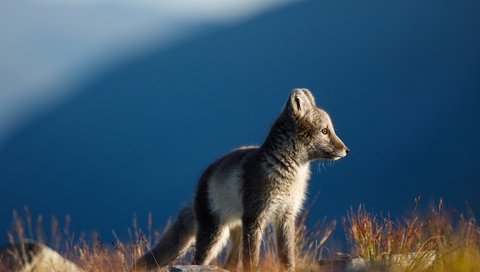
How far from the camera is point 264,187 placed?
7.14 meters

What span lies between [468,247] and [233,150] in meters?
2.86

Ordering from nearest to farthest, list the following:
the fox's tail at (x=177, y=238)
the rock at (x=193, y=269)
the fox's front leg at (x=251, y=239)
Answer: the rock at (x=193, y=269)
the fox's front leg at (x=251, y=239)
the fox's tail at (x=177, y=238)

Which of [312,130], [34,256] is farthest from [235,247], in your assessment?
[34,256]

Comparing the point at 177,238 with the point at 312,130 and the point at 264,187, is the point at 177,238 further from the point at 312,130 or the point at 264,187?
the point at 312,130

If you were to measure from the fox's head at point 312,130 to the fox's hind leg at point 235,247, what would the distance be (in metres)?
1.17

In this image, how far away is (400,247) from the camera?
6.37m

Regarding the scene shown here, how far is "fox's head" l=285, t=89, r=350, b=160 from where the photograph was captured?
7.26m

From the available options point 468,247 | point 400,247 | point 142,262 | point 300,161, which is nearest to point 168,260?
point 142,262

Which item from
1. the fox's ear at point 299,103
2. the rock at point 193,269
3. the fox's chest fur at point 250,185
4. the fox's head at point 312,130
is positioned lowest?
the rock at point 193,269

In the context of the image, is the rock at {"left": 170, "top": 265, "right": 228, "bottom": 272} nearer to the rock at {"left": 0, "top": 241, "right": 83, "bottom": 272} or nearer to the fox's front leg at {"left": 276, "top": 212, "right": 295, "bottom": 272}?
the fox's front leg at {"left": 276, "top": 212, "right": 295, "bottom": 272}

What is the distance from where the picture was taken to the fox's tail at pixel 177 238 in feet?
26.3

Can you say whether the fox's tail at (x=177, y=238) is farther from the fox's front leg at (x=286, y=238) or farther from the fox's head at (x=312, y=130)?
the fox's head at (x=312, y=130)

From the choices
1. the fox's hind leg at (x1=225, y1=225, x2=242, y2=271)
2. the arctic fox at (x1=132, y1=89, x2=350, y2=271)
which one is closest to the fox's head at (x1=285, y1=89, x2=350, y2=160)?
the arctic fox at (x1=132, y1=89, x2=350, y2=271)

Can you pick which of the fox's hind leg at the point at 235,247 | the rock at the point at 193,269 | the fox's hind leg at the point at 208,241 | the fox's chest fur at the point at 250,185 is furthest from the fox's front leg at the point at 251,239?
the rock at the point at 193,269
